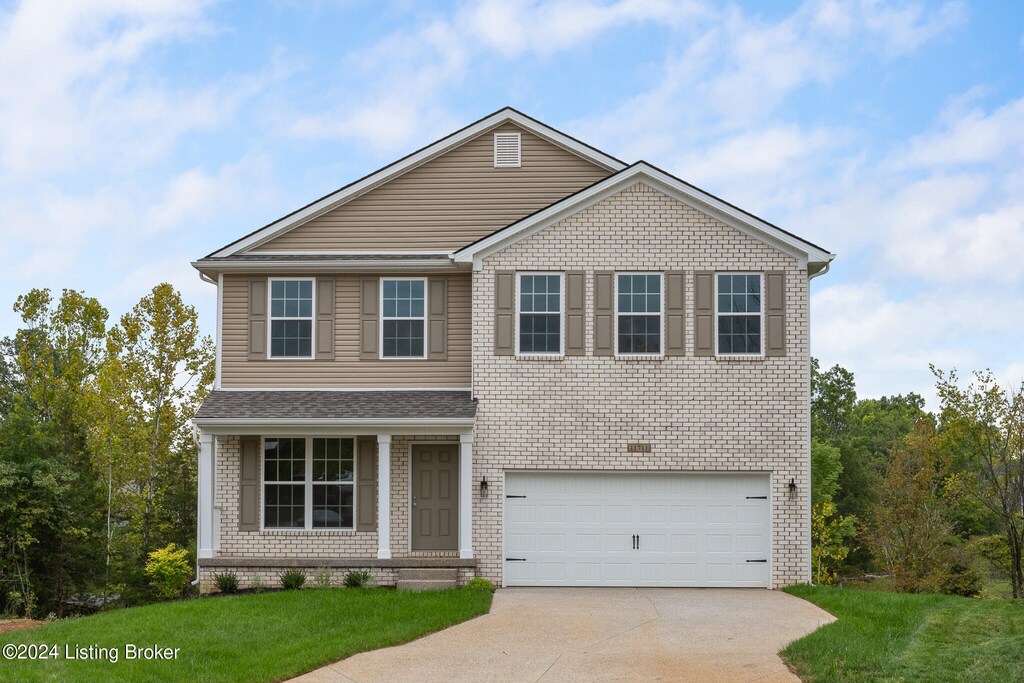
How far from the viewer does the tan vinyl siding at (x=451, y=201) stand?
19.0 metres

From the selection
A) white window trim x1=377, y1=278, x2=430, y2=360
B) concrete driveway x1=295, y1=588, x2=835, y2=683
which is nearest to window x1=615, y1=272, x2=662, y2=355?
white window trim x1=377, y1=278, x2=430, y2=360

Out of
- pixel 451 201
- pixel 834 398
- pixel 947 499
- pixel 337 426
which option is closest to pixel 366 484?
pixel 337 426

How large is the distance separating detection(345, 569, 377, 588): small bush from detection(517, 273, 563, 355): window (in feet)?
15.3

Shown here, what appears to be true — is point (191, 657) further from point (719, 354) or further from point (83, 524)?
point (83, 524)

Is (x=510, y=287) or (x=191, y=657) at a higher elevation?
(x=510, y=287)

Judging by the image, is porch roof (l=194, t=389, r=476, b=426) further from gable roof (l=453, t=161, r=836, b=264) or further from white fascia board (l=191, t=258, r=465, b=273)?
gable roof (l=453, t=161, r=836, b=264)

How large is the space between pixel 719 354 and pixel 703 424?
1254 mm

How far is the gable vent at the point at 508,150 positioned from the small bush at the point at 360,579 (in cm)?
814

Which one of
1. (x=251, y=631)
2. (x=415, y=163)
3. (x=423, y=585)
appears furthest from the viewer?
(x=415, y=163)

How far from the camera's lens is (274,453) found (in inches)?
710

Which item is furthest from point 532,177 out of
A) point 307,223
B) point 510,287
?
point 307,223

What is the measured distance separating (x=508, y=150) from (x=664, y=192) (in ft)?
11.8

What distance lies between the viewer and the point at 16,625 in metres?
14.6

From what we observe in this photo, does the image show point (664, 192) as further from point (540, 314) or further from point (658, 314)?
point (540, 314)
